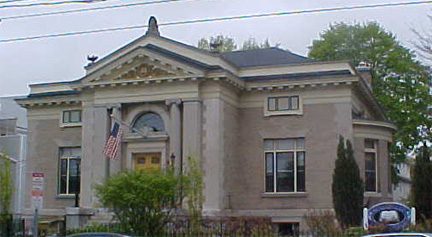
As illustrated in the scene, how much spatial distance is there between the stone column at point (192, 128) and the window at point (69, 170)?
839cm

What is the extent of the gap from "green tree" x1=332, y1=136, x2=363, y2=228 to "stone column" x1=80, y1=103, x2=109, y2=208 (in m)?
11.7

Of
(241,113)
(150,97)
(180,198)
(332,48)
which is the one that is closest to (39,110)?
(150,97)

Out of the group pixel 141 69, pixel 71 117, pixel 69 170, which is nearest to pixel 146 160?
pixel 141 69

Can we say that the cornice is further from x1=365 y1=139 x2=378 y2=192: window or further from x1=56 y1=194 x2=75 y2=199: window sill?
x1=56 y1=194 x2=75 y2=199: window sill

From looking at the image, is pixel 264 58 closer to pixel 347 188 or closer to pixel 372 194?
pixel 372 194

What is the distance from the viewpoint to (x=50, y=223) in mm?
37125

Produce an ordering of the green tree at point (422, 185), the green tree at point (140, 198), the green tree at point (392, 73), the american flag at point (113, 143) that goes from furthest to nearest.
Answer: the green tree at point (392, 73), the american flag at point (113, 143), the green tree at point (422, 185), the green tree at point (140, 198)

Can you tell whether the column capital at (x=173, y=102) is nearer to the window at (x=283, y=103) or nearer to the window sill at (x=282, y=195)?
the window at (x=283, y=103)

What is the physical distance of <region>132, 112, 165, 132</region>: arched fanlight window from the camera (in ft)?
119

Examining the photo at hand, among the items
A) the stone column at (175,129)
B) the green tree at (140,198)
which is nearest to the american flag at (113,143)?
the stone column at (175,129)

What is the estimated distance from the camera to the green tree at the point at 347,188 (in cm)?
3219

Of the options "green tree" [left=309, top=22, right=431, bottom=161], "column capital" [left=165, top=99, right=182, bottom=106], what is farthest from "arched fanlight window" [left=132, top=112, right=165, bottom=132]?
"green tree" [left=309, top=22, right=431, bottom=161]

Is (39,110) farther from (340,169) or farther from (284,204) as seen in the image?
(340,169)

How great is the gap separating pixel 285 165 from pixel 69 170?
41.3 ft
